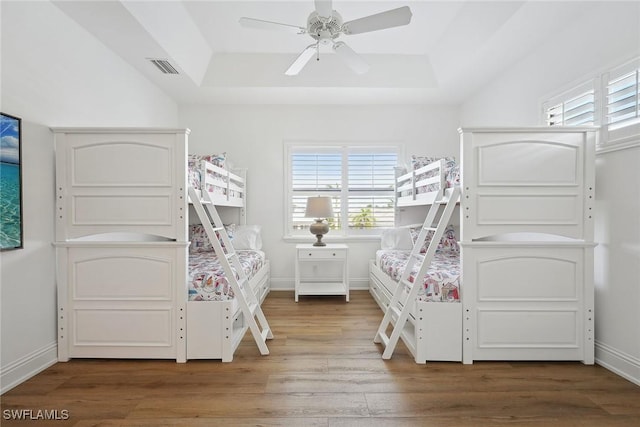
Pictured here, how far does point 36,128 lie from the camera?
7.25 feet

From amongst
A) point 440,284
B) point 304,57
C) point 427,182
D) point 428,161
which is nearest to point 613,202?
point 440,284

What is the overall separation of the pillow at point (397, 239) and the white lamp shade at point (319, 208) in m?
0.79

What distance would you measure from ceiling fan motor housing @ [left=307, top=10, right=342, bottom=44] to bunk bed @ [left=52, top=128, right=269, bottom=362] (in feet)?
3.76

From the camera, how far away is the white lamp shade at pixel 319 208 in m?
4.14

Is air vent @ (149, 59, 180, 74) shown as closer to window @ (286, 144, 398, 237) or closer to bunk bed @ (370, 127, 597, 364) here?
window @ (286, 144, 398, 237)

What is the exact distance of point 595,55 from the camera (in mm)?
2389

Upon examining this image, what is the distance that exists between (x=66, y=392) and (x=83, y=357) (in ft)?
1.48

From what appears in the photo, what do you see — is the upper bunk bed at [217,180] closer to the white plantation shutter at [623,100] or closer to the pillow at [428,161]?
the pillow at [428,161]

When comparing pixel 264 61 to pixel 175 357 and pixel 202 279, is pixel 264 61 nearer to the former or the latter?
pixel 202 279

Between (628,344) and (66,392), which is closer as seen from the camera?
(66,392)

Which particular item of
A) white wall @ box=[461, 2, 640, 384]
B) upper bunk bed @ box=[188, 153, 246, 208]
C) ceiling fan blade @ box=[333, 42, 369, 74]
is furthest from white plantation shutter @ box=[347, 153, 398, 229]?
white wall @ box=[461, 2, 640, 384]

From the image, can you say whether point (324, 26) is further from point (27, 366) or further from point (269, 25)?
point (27, 366)

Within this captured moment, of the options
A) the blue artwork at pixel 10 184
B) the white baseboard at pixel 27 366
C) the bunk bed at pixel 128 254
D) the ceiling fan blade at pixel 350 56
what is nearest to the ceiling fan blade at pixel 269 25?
the ceiling fan blade at pixel 350 56

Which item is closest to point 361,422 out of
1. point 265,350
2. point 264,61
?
point 265,350
